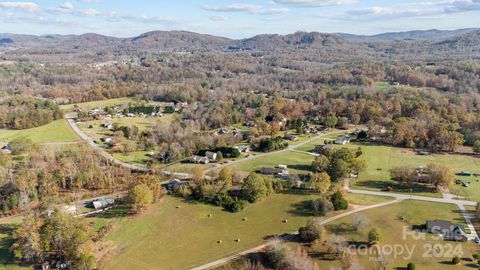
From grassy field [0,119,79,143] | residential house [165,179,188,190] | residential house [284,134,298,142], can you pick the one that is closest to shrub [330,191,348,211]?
residential house [165,179,188,190]

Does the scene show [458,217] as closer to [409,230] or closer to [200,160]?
[409,230]

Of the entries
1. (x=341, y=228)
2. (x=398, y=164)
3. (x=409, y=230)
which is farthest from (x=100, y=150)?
(x=409, y=230)

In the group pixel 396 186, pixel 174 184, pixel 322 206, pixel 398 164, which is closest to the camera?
pixel 322 206

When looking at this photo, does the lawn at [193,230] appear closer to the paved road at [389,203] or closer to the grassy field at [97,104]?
the paved road at [389,203]

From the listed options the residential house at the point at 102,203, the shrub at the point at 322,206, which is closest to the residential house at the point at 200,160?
the residential house at the point at 102,203

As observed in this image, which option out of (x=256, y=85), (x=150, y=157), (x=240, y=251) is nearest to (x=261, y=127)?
(x=150, y=157)

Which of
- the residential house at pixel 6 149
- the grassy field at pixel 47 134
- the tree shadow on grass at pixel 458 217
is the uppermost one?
the grassy field at pixel 47 134

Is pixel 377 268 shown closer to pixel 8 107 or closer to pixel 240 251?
pixel 240 251
